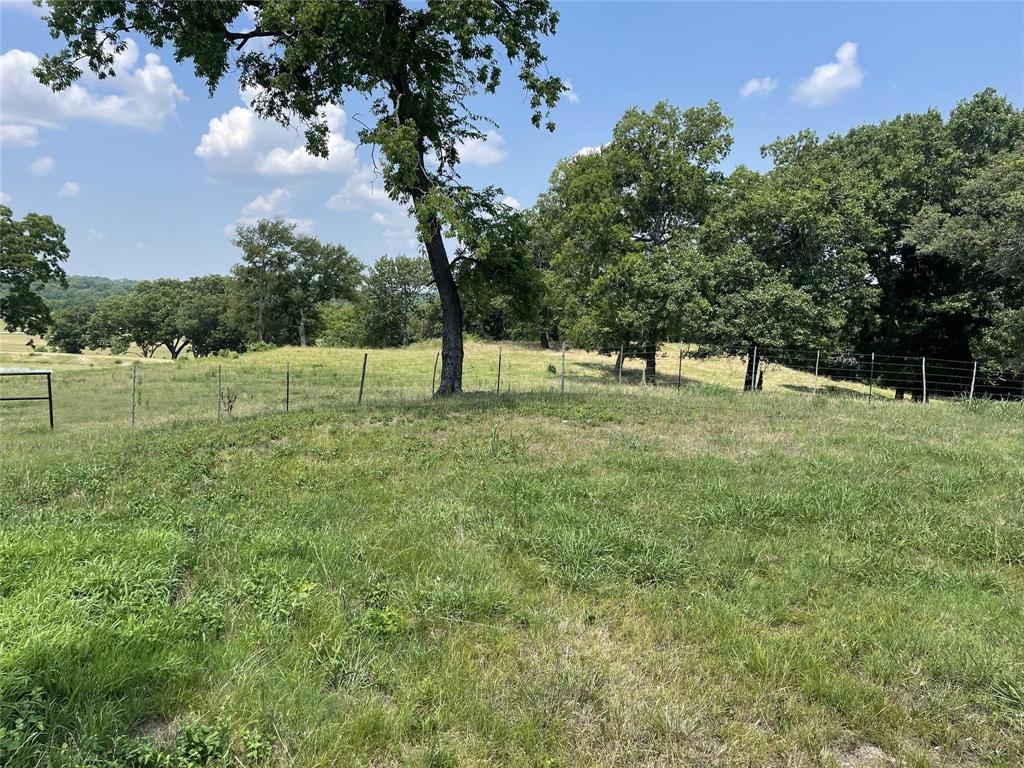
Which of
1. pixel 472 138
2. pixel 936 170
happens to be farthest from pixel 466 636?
pixel 936 170

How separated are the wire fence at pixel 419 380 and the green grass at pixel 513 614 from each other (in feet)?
→ 29.9

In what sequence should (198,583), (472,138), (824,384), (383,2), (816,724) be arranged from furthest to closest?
(824,384) < (472,138) < (383,2) < (198,583) < (816,724)

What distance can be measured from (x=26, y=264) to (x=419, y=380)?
2980 cm

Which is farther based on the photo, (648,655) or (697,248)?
(697,248)

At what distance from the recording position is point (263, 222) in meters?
53.1

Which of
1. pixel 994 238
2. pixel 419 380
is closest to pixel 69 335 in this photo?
pixel 419 380

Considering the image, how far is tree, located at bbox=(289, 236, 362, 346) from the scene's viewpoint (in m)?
55.6

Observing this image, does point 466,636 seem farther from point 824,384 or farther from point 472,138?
point 824,384

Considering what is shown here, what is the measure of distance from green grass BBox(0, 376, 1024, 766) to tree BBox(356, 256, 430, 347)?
203 feet

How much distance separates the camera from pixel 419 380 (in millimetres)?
26578

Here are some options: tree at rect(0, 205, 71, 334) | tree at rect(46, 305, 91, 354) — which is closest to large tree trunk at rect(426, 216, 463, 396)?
tree at rect(0, 205, 71, 334)

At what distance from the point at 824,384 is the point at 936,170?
12923mm

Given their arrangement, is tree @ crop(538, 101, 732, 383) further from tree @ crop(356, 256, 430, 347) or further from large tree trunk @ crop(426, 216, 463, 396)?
tree @ crop(356, 256, 430, 347)

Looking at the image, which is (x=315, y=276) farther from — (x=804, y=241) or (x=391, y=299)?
(x=804, y=241)
